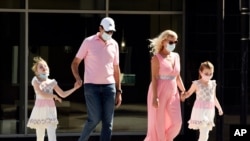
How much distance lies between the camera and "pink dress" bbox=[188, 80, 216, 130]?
9891 mm

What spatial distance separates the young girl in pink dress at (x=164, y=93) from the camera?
31.3 ft

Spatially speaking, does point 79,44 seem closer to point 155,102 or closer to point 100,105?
point 100,105

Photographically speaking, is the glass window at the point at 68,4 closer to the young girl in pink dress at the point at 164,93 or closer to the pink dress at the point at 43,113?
the pink dress at the point at 43,113

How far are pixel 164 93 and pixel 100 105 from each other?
37.3 inches

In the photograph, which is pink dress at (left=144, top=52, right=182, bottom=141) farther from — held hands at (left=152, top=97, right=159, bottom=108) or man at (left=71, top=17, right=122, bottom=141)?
man at (left=71, top=17, right=122, bottom=141)

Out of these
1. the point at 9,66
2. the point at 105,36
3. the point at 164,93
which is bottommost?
the point at 164,93

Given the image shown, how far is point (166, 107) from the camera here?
379 inches

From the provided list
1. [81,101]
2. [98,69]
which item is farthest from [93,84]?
[81,101]

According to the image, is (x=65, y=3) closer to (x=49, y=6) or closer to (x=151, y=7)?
(x=49, y=6)

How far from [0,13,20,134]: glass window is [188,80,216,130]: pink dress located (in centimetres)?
420

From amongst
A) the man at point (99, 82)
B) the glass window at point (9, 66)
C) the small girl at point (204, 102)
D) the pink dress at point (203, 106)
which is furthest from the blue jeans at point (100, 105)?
the glass window at point (9, 66)

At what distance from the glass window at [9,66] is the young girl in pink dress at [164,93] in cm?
392

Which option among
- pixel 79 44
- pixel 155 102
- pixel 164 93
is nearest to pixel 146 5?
pixel 79 44

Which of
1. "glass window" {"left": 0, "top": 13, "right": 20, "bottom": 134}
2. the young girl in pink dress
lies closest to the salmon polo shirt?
the young girl in pink dress
